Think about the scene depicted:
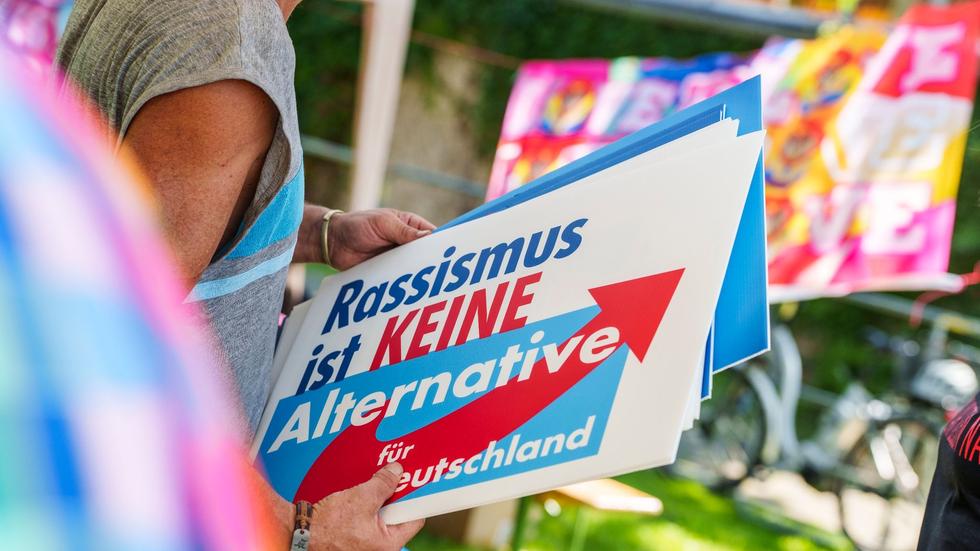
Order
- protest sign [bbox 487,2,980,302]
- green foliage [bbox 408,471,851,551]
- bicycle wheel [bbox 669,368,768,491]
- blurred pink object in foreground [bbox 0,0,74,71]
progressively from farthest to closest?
1. bicycle wheel [bbox 669,368,768,491]
2. green foliage [bbox 408,471,851,551]
3. protest sign [bbox 487,2,980,302]
4. blurred pink object in foreground [bbox 0,0,74,71]

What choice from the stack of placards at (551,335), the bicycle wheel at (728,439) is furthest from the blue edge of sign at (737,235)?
the bicycle wheel at (728,439)

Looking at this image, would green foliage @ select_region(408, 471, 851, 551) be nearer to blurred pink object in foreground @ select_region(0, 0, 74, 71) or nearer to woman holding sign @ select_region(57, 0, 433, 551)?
blurred pink object in foreground @ select_region(0, 0, 74, 71)

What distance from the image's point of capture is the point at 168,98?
934 millimetres

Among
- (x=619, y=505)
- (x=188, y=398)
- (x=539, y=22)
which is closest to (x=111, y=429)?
(x=188, y=398)

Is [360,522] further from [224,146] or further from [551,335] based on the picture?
[224,146]

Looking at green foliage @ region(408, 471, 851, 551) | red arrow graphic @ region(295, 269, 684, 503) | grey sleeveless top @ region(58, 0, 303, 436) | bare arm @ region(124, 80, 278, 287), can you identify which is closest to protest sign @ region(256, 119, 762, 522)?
red arrow graphic @ region(295, 269, 684, 503)

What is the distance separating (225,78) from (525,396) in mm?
434

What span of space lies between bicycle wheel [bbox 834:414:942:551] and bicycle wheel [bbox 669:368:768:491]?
0.48 metres

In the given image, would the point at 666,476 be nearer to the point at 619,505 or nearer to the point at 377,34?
the point at 619,505

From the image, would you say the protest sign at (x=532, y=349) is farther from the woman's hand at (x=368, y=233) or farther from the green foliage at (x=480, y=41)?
the green foliage at (x=480, y=41)

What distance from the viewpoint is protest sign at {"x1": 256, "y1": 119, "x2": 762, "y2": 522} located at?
0.98 metres

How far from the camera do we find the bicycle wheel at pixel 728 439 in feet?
17.4

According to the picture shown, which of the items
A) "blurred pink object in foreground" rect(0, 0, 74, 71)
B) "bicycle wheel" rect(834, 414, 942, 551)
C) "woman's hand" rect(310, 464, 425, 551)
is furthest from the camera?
"bicycle wheel" rect(834, 414, 942, 551)

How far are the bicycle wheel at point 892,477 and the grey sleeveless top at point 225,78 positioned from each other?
418 centimetres
